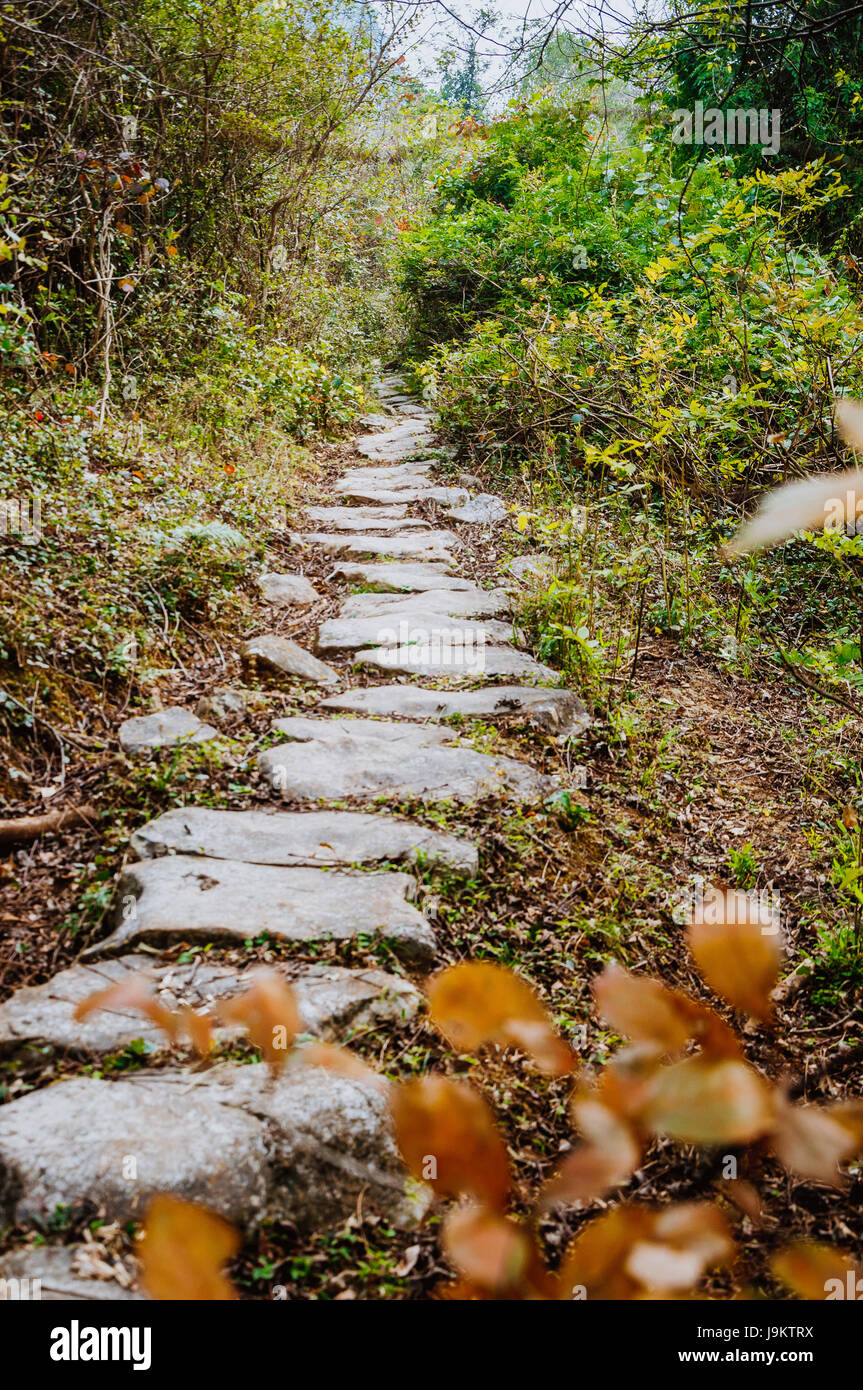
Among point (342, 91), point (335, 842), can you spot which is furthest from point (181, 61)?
point (335, 842)

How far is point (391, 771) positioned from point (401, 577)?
7.71ft

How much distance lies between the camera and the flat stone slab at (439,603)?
14.4 feet

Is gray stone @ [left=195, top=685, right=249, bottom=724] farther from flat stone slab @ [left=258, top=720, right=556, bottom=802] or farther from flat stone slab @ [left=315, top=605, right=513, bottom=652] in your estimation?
flat stone slab @ [left=315, top=605, right=513, bottom=652]

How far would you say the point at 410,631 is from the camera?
4.09 m

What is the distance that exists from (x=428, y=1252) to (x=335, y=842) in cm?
121

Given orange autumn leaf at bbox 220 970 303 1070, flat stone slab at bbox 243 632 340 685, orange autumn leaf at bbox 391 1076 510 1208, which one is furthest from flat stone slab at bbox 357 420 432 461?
orange autumn leaf at bbox 391 1076 510 1208

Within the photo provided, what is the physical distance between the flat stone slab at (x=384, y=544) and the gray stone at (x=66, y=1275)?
180 inches

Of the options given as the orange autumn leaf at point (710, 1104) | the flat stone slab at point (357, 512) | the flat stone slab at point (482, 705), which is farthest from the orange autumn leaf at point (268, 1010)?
the flat stone slab at point (357, 512)

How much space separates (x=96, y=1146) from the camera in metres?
1.29

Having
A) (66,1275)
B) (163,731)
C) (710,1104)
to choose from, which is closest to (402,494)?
(163,731)

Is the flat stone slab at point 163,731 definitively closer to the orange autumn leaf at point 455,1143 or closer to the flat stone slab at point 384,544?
the orange autumn leaf at point 455,1143

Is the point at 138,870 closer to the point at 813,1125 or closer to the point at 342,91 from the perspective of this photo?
the point at 813,1125

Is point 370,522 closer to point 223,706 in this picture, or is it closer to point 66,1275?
point 223,706

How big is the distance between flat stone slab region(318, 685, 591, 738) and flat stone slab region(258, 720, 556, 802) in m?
0.30
